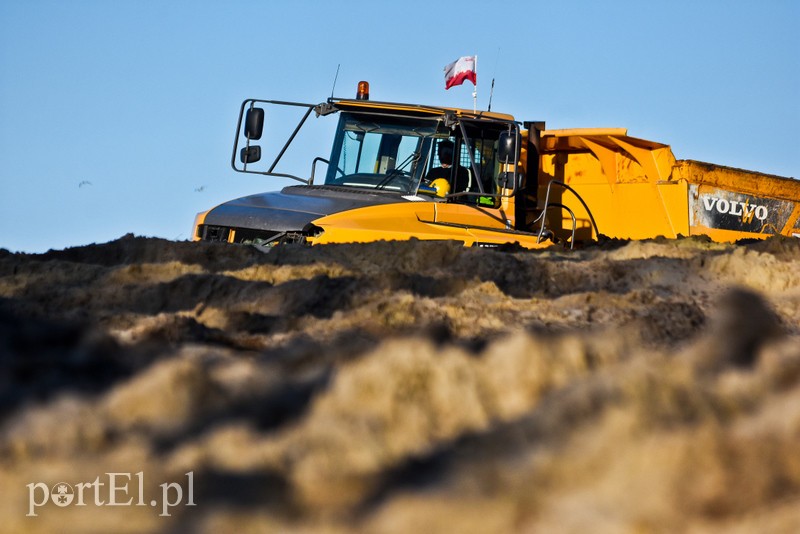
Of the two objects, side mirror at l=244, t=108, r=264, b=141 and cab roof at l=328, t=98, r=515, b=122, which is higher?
cab roof at l=328, t=98, r=515, b=122

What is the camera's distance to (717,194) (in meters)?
11.6

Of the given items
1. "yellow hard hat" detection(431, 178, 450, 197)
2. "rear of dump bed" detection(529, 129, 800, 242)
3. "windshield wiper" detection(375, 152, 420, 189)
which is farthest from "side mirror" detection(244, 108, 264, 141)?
"rear of dump bed" detection(529, 129, 800, 242)

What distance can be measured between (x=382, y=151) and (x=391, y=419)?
6.84m

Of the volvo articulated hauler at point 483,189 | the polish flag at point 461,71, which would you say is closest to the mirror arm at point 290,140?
the volvo articulated hauler at point 483,189

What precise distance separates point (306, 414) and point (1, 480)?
99 cm

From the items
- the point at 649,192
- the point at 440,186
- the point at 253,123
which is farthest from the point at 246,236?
the point at 649,192

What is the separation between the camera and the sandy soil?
3211 mm

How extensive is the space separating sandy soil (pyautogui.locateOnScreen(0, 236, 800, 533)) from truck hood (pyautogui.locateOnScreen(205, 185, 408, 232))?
9.80 feet

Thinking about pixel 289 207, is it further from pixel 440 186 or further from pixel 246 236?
pixel 440 186

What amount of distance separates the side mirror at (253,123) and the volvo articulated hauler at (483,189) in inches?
0.4

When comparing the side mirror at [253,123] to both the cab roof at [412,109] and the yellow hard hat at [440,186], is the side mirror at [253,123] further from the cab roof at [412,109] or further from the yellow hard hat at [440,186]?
the yellow hard hat at [440,186]

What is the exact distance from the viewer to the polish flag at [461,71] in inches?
513

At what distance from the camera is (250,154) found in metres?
10.9

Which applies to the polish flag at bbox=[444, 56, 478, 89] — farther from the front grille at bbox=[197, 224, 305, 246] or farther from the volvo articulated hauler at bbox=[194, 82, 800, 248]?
the front grille at bbox=[197, 224, 305, 246]
